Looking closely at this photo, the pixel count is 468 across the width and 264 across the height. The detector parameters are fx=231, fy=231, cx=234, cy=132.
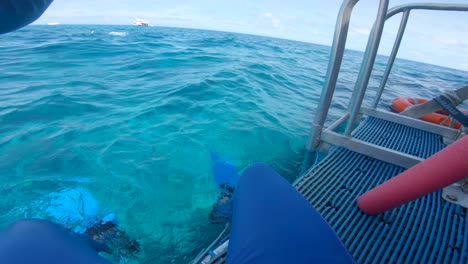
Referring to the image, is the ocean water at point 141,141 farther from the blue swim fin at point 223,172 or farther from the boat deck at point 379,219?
the boat deck at point 379,219

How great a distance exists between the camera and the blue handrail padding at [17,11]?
0.77 meters

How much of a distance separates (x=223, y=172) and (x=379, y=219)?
2270mm

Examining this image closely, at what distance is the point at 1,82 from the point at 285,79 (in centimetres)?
947

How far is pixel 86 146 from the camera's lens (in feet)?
13.3

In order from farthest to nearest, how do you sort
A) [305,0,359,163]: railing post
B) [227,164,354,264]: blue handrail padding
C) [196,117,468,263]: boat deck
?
1. [305,0,359,163]: railing post
2. [196,117,468,263]: boat deck
3. [227,164,354,264]: blue handrail padding

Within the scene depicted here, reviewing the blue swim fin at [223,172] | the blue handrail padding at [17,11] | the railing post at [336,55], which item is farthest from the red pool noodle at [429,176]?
→ the blue swim fin at [223,172]

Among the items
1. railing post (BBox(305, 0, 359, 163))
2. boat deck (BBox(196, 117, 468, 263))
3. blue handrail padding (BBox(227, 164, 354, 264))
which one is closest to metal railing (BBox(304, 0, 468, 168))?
railing post (BBox(305, 0, 359, 163))

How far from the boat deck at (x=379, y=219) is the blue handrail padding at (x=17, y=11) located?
5.46ft

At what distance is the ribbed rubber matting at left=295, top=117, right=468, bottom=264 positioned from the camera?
1655mm

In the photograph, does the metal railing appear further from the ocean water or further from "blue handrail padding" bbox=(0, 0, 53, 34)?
"blue handrail padding" bbox=(0, 0, 53, 34)

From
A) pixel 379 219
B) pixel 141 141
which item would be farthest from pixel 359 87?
pixel 141 141

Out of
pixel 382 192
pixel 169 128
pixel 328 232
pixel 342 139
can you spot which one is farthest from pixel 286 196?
pixel 169 128

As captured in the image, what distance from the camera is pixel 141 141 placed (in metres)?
4.32

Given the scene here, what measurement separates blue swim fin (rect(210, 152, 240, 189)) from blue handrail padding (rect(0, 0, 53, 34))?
2.90 metres
